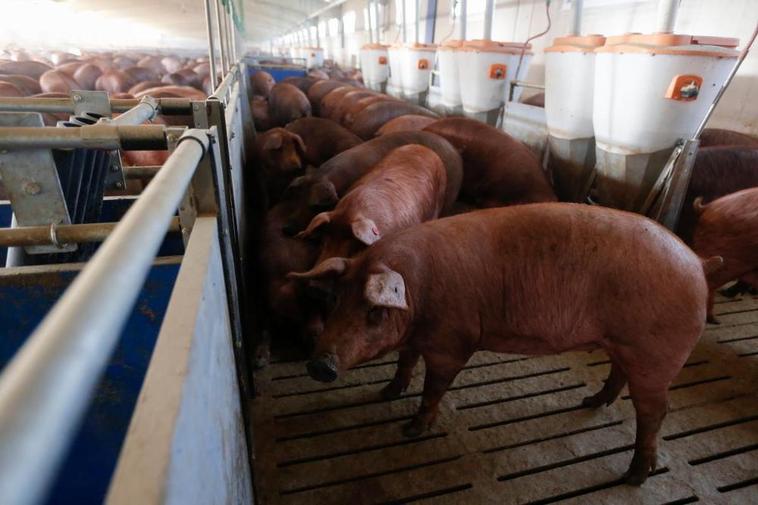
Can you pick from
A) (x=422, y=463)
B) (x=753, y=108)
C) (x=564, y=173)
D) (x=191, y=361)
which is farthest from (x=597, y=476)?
(x=753, y=108)

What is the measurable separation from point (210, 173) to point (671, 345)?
71.6 inches

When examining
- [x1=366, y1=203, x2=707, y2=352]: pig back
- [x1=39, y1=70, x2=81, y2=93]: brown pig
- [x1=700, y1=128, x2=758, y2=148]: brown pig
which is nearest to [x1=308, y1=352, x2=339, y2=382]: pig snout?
[x1=366, y1=203, x2=707, y2=352]: pig back

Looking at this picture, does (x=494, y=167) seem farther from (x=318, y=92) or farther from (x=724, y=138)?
(x=318, y=92)

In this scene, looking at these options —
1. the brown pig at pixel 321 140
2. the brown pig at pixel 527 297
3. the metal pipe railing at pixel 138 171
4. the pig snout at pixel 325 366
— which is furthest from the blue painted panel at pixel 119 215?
the brown pig at pixel 321 140

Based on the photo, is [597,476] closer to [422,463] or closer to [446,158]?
[422,463]

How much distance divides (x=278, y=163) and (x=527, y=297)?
311cm

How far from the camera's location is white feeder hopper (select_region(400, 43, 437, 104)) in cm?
755

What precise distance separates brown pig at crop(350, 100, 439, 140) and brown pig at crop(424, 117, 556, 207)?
134 centimetres

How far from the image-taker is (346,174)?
143 inches

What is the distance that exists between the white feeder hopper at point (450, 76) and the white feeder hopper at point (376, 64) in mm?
3981

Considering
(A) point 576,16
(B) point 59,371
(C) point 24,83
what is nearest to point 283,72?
(C) point 24,83

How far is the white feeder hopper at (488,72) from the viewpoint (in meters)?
5.00

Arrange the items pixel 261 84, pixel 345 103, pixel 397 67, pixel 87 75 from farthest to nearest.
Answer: pixel 261 84 → pixel 87 75 → pixel 397 67 → pixel 345 103

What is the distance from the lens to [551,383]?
259 centimetres
